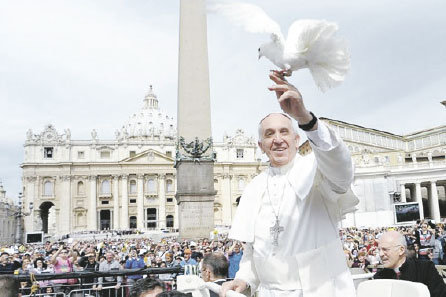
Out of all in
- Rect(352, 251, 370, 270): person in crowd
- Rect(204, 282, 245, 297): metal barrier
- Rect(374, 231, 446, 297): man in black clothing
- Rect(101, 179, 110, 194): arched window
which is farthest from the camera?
Rect(101, 179, 110, 194): arched window

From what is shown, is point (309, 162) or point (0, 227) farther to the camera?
point (0, 227)

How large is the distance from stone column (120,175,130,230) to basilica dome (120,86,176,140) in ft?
72.8

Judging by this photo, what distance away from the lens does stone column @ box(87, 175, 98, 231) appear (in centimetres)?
7412

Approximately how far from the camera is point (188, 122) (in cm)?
1468

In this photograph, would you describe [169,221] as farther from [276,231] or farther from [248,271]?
[276,231]

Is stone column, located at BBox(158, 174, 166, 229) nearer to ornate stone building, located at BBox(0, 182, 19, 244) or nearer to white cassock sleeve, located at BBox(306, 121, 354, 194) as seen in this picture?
ornate stone building, located at BBox(0, 182, 19, 244)

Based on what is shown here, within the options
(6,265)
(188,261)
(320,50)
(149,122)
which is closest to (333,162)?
(320,50)

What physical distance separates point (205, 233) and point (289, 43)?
538 inches

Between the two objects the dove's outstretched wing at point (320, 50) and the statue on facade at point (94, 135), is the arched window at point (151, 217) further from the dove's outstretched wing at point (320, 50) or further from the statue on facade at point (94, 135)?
the dove's outstretched wing at point (320, 50)

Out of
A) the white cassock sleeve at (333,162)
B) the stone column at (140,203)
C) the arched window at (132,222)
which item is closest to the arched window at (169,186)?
the stone column at (140,203)

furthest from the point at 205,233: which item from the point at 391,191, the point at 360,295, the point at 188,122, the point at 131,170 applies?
the point at 131,170

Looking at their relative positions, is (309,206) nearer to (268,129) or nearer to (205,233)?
(268,129)

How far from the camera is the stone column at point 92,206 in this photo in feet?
243

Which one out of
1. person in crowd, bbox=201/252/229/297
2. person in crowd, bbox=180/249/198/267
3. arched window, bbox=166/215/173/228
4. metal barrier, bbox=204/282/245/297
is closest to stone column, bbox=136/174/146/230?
arched window, bbox=166/215/173/228
